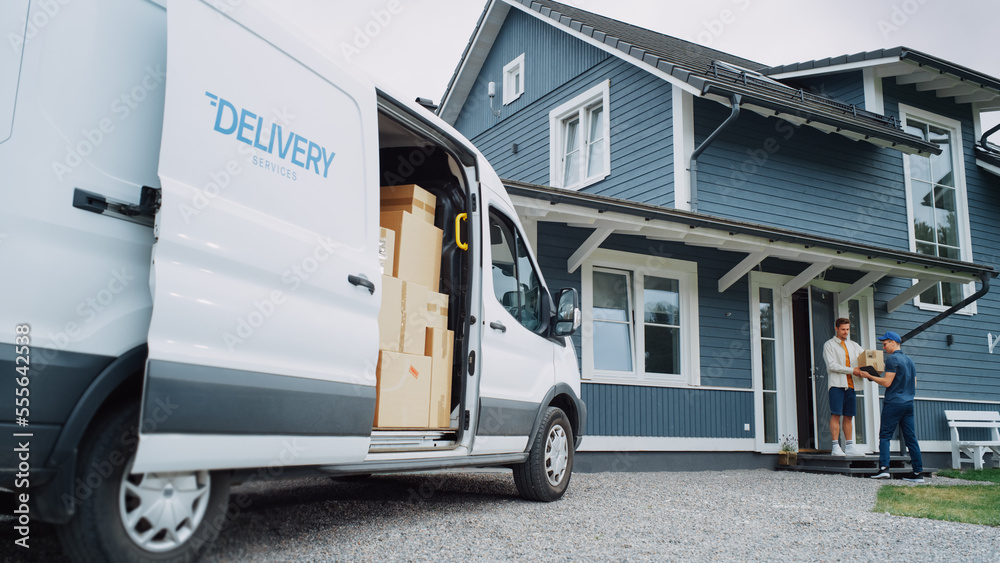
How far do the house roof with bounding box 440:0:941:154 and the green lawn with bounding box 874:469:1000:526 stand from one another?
4.88 meters

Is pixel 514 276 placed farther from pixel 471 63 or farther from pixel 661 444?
pixel 471 63

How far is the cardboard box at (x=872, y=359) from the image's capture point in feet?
30.7

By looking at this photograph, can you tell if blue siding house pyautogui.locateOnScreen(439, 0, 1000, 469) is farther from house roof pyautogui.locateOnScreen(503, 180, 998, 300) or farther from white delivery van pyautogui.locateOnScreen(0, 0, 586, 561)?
white delivery van pyautogui.locateOnScreen(0, 0, 586, 561)

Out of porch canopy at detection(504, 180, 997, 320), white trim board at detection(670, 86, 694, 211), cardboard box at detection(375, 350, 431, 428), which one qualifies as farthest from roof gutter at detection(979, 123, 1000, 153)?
cardboard box at detection(375, 350, 431, 428)

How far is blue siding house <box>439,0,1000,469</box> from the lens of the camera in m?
8.58

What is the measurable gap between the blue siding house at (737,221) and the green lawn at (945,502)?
2.13 metres

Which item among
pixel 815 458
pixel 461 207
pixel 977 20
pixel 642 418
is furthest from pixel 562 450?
pixel 977 20

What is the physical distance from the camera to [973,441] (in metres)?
11.9

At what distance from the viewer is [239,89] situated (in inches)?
115

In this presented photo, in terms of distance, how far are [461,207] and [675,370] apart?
5053 millimetres

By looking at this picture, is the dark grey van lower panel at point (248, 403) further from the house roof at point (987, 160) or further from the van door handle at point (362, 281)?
the house roof at point (987, 160)

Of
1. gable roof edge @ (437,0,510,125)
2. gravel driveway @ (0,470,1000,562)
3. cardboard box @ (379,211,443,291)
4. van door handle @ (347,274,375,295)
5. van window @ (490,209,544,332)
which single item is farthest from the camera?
gable roof edge @ (437,0,510,125)

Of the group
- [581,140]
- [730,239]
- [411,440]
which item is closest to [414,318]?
[411,440]

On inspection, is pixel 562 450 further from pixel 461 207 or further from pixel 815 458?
pixel 815 458
